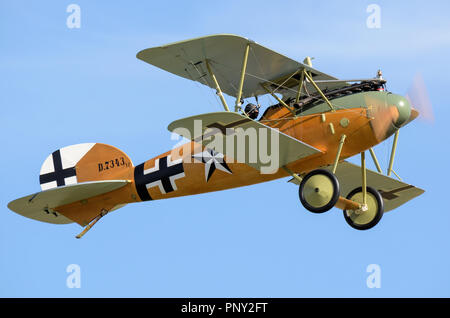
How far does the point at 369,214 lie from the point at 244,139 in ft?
10.3

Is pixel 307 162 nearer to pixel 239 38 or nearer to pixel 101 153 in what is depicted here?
pixel 239 38

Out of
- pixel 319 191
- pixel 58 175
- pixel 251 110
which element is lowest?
pixel 319 191

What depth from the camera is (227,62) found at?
14.1 m

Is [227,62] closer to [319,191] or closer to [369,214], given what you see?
[319,191]

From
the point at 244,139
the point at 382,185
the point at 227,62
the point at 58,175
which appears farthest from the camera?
the point at 58,175

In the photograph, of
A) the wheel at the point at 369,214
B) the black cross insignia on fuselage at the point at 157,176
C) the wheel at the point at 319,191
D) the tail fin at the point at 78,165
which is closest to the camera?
the wheel at the point at 319,191

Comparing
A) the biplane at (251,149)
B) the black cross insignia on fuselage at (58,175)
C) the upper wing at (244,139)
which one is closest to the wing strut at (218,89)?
the biplane at (251,149)

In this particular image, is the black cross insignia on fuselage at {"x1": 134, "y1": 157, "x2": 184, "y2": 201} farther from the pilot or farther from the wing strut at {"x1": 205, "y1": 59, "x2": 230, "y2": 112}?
the wing strut at {"x1": 205, "y1": 59, "x2": 230, "y2": 112}

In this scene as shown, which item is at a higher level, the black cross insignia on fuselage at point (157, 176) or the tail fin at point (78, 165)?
the tail fin at point (78, 165)

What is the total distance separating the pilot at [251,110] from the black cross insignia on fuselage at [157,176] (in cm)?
169

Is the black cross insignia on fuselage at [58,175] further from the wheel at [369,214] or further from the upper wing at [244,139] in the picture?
the wheel at [369,214]

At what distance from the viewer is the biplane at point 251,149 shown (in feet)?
43.3

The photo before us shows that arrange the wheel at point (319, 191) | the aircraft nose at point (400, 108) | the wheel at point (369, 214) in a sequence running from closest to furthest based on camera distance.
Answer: the wheel at point (319, 191) < the aircraft nose at point (400, 108) < the wheel at point (369, 214)

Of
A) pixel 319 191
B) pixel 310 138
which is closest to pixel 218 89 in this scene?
pixel 310 138
